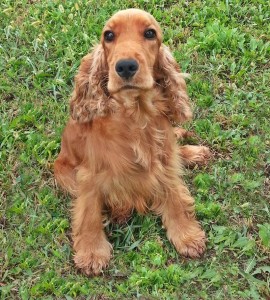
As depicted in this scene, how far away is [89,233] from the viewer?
11.8 feet

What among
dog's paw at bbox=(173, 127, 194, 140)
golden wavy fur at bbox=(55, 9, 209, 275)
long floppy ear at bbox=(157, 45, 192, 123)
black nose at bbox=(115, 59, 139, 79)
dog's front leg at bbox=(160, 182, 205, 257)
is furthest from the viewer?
dog's paw at bbox=(173, 127, 194, 140)

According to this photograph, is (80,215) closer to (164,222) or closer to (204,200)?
(164,222)

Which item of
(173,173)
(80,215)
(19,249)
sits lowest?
(19,249)

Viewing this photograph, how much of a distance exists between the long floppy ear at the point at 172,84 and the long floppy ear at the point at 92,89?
14.1 inches

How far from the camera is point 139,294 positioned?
338 cm

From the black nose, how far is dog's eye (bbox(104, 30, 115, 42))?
1.02 feet

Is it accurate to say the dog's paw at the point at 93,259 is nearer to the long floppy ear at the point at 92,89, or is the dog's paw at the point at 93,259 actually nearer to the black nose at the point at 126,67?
the long floppy ear at the point at 92,89

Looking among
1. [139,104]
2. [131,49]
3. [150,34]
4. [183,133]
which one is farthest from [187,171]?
[131,49]

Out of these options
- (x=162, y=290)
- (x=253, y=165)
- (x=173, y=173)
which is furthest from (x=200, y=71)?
(x=162, y=290)

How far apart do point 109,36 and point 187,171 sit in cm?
133

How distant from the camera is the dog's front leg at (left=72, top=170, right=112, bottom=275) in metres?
3.54

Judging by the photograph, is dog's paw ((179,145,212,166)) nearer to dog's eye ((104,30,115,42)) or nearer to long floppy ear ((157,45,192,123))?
long floppy ear ((157,45,192,123))

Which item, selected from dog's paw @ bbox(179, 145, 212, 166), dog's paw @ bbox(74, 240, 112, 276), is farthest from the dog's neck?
dog's paw @ bbox(74, 240, 112, 276)

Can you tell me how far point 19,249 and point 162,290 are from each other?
3.23ft
